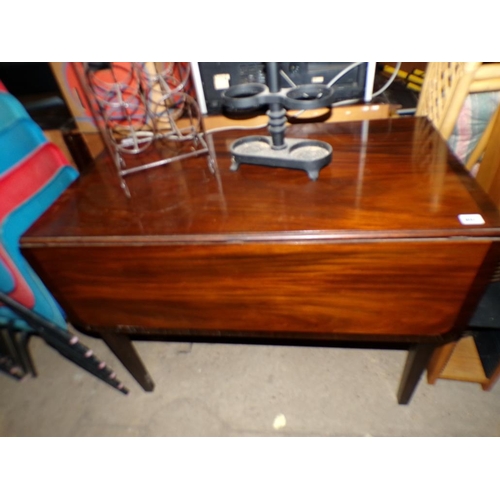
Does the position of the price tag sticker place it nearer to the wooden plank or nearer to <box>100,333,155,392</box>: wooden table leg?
the wooden plank

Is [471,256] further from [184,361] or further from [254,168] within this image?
[184,361]

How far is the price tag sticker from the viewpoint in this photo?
0.63 m

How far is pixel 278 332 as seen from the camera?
85 cm

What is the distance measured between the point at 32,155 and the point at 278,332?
888 millimetres

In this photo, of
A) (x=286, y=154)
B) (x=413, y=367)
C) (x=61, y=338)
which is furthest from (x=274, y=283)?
(x=61, y=338)

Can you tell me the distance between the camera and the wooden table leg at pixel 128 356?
1.01m

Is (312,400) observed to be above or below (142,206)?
below

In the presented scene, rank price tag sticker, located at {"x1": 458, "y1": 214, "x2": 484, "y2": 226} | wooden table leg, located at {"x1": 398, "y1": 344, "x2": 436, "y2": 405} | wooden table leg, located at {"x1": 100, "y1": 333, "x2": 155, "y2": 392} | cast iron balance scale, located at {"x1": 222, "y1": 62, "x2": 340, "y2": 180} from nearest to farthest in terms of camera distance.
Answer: price tag sticker, located at {"x1": 458, "y1": 214, "x2": 484, "y2": 226} < cast iron balance scale, located at {"x1": 222, "y1": 62, "x2": 340, "y2": 180} < wooden table leg, located at {"x1": 398, "y1": 344, "x2": 436, "y2": 405} < wooden table leg, located at {"x1": 100, "y1": 333, "x2": 155, "y2": 392}

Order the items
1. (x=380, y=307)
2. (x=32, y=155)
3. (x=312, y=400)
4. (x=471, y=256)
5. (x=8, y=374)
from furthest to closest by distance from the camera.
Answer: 1. (x=8, y=374)
2. (x=312, y=400)
3. (x=32, y=155)
4. (x=380, y=307)
5. (x=471, y=256)

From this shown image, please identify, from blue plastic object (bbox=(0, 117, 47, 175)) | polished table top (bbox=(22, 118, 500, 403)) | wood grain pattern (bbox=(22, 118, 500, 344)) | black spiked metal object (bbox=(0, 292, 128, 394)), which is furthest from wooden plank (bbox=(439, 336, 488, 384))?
blue plastic object (bbox=(0, 117, 47, 175))

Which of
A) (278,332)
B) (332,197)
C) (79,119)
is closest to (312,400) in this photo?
(278,332)

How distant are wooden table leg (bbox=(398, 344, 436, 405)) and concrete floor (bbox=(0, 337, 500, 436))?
3.2 inches

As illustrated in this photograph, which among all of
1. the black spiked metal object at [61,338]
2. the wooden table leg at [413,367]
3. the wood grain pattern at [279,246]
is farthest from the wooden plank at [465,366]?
the black spiked metal object at [61,338]

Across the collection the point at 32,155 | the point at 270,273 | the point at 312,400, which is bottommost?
the point at 312,400
